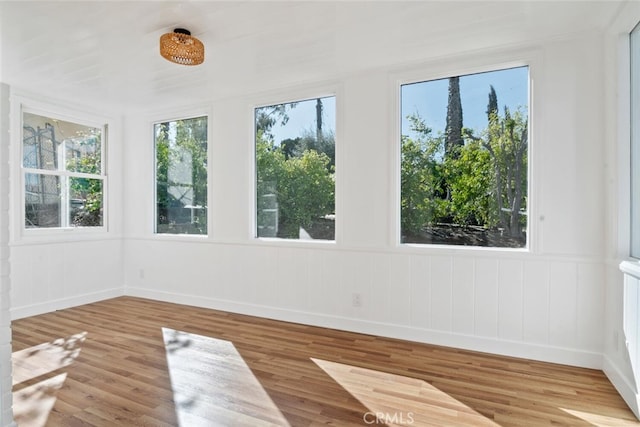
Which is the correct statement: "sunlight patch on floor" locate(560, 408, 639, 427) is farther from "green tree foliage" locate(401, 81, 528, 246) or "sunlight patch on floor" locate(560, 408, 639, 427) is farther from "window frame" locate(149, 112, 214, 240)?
"window frame" locate(149, 112, 214, 240)

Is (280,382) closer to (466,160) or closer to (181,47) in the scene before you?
(466,160)

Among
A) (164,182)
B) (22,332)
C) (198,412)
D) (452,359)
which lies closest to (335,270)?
(452,359)

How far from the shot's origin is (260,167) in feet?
13.8

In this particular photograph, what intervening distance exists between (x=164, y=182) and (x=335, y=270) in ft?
9.08

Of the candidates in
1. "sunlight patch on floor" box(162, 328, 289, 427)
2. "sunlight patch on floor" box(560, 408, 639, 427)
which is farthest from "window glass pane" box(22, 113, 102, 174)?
"sunlight patch on floor" box(560, 408, 639, 427)

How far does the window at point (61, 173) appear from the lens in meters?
4.11

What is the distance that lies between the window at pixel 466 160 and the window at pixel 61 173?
13.2ft

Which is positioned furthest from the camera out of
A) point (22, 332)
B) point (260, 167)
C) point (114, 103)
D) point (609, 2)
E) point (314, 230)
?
point (114, 103)

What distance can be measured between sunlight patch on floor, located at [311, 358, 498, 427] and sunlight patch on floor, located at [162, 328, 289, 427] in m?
0.55

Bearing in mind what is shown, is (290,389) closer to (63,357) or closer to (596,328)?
(63,357)

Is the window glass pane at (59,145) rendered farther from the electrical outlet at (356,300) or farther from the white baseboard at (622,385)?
the white baseboard at (622,385)

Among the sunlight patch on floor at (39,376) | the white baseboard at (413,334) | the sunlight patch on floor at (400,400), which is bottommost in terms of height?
the sunlight patch on floor at (400,400)

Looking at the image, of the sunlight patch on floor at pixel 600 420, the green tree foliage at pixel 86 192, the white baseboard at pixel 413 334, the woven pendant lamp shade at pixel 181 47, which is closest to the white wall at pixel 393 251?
the white baseboard at pixel 413 334

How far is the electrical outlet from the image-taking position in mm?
3564
